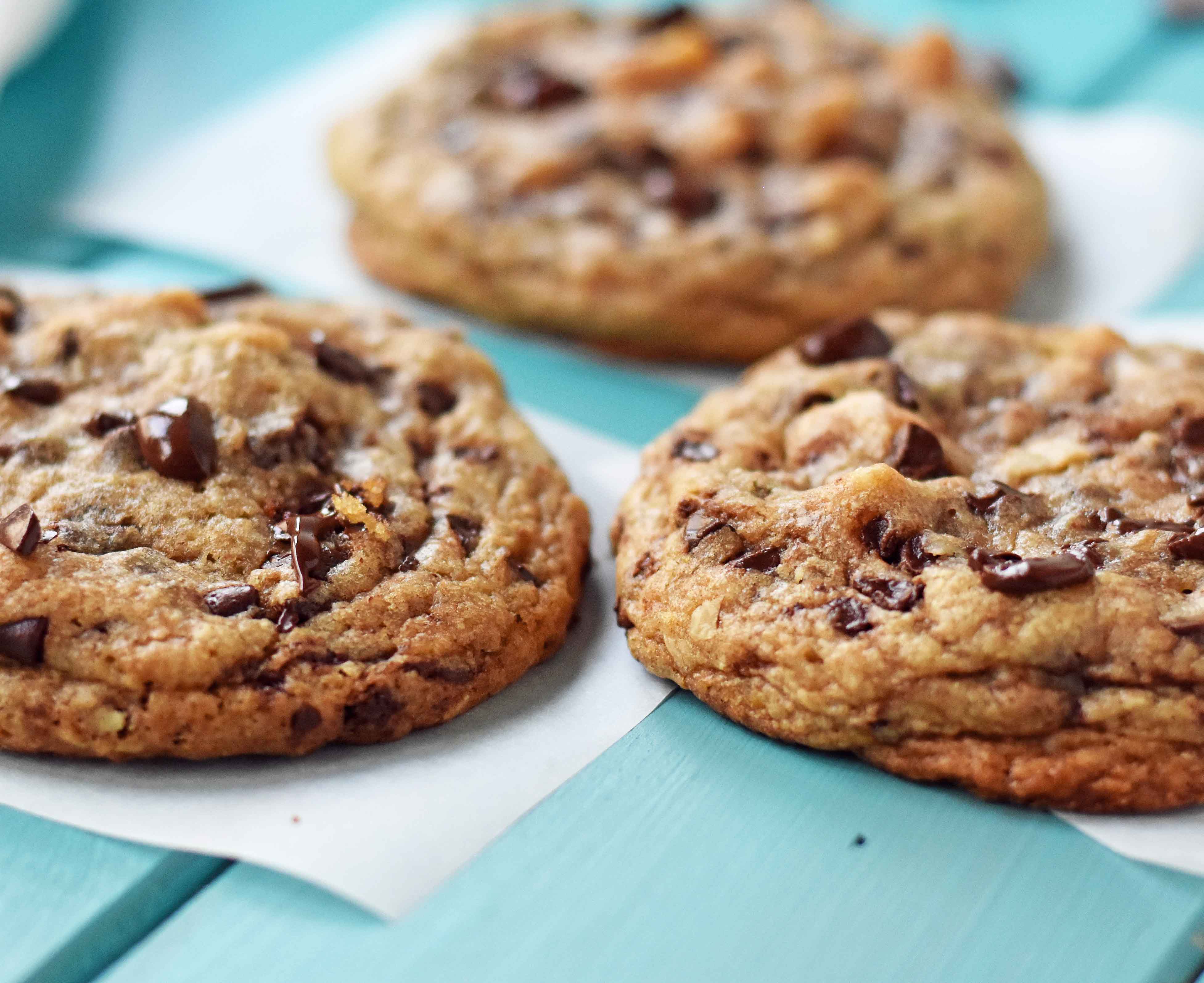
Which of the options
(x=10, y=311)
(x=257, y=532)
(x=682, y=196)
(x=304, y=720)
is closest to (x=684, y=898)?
(x=304, y=720)

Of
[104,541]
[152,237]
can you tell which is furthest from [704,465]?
[152,237]

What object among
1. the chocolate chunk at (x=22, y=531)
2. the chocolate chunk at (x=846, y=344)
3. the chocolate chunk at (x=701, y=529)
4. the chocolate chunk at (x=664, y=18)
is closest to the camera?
the chocolate chunk at (x=22, y=531)

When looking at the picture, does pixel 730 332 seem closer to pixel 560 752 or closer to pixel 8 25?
pixel 560 752

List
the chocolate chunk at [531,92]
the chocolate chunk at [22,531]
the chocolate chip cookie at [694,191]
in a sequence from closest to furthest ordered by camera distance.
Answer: the chocolate chunk at [22,531], the chocolate chip cookie at [694,191], the chocolate chunk at [531,92]

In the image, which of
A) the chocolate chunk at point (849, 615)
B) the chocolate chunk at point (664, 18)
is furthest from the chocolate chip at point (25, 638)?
the chocolate chunk at point (664, 18)

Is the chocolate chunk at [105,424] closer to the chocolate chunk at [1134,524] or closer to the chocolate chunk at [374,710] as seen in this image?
the chocolate chunk at [374,710]

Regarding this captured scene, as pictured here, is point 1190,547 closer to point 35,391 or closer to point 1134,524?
point 1134,524

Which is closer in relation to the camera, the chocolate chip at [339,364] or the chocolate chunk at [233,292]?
the chocolate chip at [339,364]

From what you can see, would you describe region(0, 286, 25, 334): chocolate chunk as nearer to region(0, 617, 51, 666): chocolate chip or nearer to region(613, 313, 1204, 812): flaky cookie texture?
region(0, 617, 51, 666): chocolate chip
